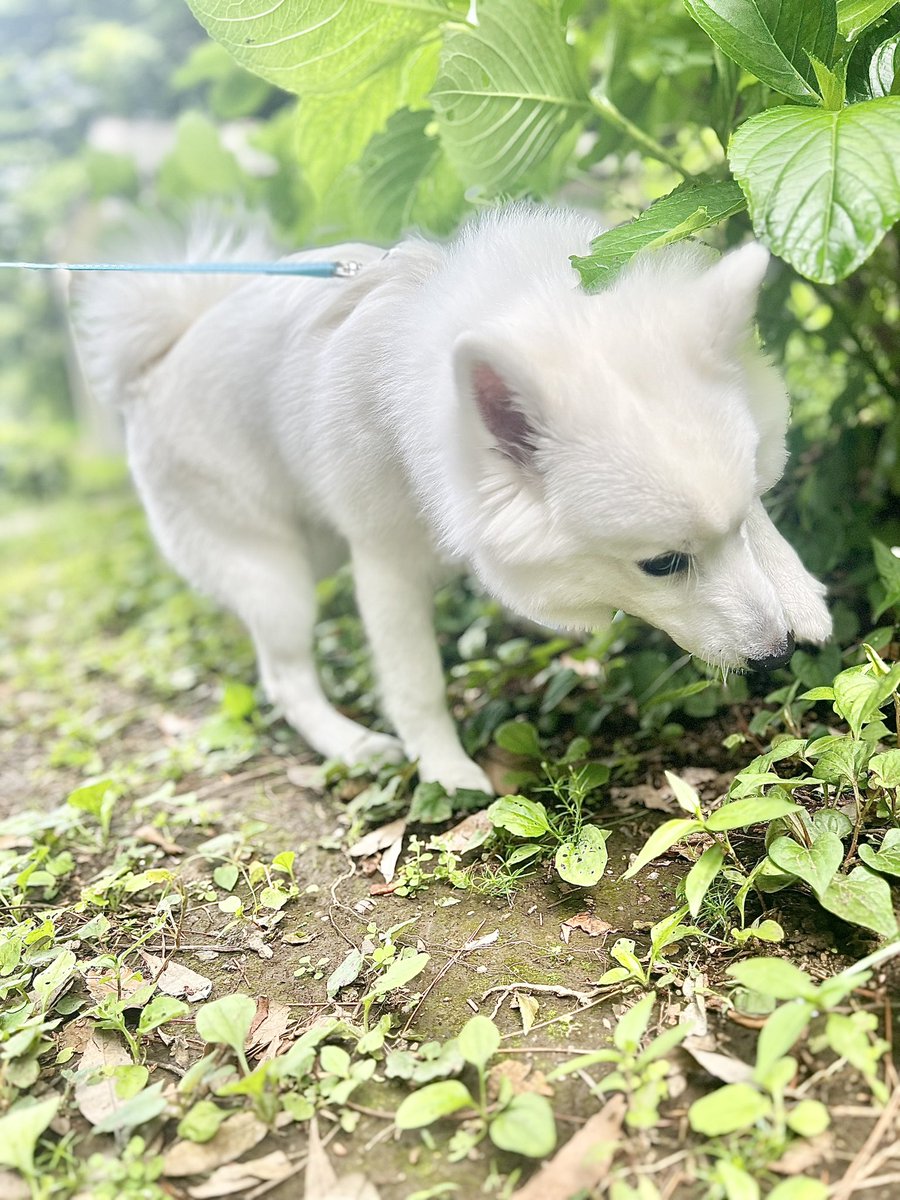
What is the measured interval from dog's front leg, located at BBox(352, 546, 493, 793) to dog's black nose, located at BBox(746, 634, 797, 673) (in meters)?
0.80

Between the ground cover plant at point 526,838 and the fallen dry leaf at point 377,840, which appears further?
the fallen dry leaf at point 377,840

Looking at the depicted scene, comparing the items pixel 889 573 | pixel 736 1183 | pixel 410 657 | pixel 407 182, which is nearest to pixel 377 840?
pixel 410 657

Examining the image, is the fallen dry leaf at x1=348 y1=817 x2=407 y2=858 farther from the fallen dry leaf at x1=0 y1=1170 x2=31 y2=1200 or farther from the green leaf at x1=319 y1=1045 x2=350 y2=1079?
the fallen dry leaf at x1=0 y1=1170 x2=31 y2=1200

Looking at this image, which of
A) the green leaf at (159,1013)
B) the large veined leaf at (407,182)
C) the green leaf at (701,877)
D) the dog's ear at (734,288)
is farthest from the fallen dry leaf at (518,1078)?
the large veined leaf at (407,182)

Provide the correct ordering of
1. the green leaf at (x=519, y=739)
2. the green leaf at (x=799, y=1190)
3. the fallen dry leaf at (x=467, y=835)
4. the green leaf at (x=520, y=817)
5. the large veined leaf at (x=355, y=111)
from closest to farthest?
the green leaf at (x=799, y=1190), the green leaf at (x=520, y=817), the fallen dry leaf at (x=467, y=835), the green leaf at (x=519, y=739), the large veined leaf at (x=355, y=111)

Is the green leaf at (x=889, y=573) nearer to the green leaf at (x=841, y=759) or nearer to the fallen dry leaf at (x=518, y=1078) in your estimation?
the green leaf at (x=841, y=759)

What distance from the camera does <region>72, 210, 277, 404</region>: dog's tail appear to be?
2.68 meters

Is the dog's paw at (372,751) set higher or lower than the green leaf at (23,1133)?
lower

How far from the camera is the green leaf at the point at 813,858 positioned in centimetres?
152

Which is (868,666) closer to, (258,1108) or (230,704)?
(258,1108)

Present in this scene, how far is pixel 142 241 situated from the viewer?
289cm

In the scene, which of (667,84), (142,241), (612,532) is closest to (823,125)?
(612,532)

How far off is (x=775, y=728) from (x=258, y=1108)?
52.7 inches

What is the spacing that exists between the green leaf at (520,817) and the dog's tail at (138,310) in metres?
1.60
